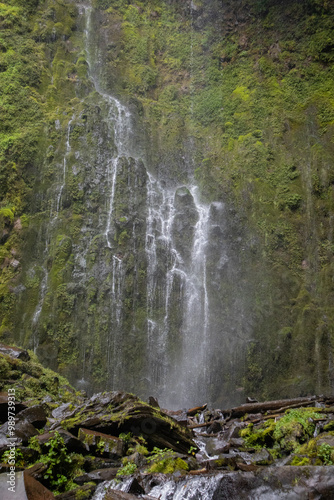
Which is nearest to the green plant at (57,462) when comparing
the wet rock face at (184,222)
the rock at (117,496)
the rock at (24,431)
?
the rock at (24,431)

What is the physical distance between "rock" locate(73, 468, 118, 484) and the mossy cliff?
512 inches

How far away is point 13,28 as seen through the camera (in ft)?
88.3

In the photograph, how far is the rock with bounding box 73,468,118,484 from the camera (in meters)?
5.04

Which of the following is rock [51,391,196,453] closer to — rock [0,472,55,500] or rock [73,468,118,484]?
rock [73,468,118,484]

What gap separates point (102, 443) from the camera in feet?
20.2

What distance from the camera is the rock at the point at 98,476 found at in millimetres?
5035

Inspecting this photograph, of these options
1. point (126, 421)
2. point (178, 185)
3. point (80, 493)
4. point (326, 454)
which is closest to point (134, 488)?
point (80, 493)

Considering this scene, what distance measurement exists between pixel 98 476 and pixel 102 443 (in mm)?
944

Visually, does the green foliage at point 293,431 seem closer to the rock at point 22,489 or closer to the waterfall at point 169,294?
the rock at point 22,489

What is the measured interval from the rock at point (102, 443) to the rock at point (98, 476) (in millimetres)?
569

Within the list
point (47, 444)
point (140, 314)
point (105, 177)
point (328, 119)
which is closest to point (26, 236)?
point (105, 177)

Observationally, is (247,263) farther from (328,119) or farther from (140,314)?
(328,119)

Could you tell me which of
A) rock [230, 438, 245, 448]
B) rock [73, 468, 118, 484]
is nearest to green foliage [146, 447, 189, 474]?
rock [73, 468, 118, 484]

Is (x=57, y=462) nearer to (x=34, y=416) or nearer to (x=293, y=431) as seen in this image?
(x=34, y=416)
